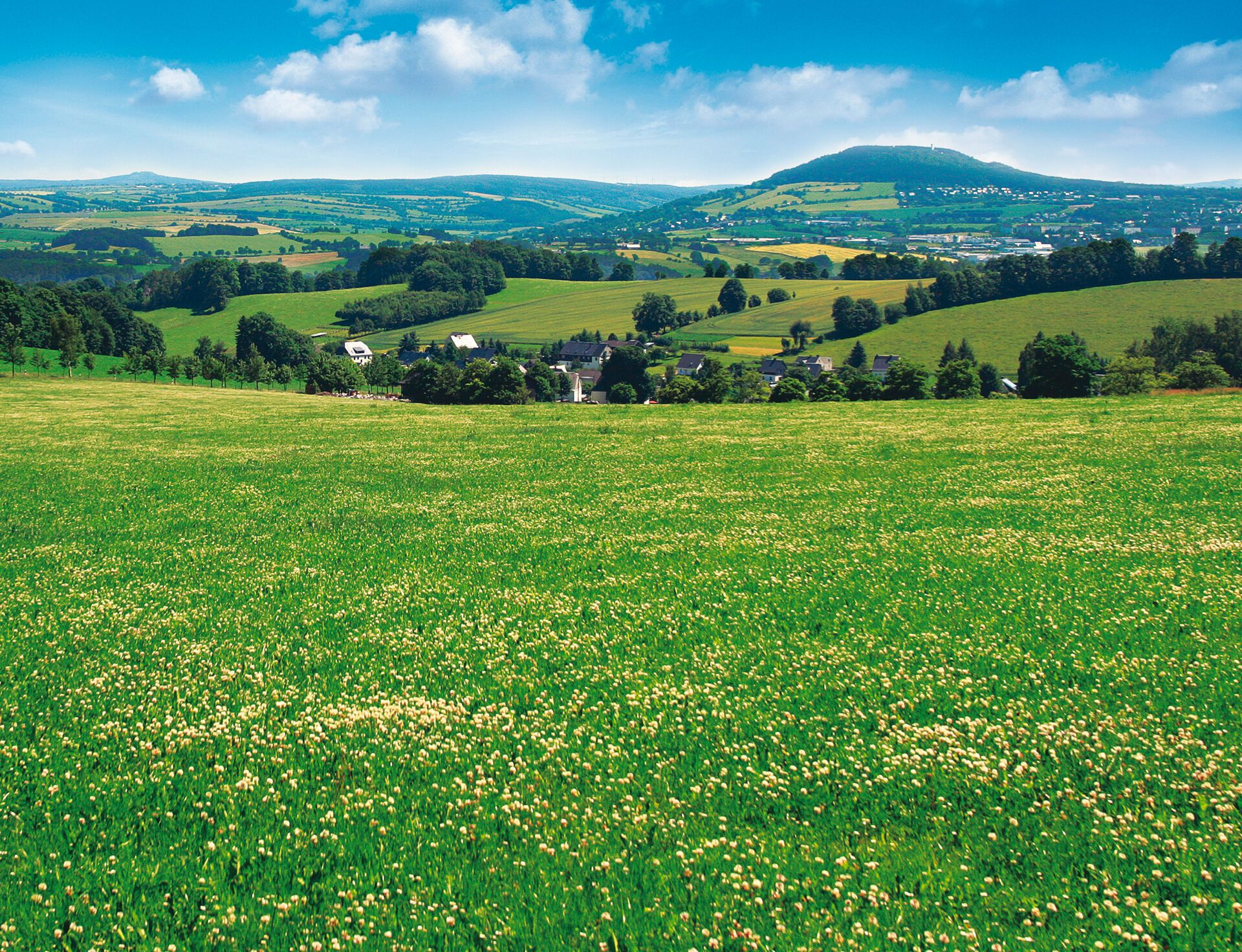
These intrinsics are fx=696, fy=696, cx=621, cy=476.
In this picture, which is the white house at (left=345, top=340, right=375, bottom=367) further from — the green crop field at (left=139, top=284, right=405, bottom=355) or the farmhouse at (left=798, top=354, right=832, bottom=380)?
the farmhouse at (left=798, top=354, right=832, bottom=380)

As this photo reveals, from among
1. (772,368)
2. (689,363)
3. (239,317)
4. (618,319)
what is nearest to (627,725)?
(772,368)

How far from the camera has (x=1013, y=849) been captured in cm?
714

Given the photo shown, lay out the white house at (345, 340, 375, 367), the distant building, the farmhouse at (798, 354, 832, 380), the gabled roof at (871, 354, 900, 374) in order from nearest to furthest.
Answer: the distant building < the gabled roof at (871, 354, 900, 374) < the farmhouse at (798, 354, 832, 380) < the white house at (345, 340, 375, 367)

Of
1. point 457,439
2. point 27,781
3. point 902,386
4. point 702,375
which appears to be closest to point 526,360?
point 702,375

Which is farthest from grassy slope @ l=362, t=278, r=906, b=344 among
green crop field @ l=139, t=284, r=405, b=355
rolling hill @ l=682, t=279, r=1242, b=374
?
green crop field @ l=139, t=284, r=405, b=355

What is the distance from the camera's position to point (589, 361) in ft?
507

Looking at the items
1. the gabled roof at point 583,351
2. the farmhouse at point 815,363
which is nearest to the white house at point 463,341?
the gabled roof at point 583,351

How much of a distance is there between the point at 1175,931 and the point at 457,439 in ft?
110

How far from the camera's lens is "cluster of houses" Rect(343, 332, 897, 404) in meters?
128

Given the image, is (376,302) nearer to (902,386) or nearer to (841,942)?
(902,386)

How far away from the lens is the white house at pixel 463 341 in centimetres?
16300

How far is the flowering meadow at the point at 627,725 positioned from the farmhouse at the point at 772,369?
355 feet

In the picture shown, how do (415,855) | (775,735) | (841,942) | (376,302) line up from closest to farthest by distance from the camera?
(841,942) < (415,855) < (775,735) < (376,302)

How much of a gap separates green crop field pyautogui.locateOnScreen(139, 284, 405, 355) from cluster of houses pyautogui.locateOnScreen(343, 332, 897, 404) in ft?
80.2
